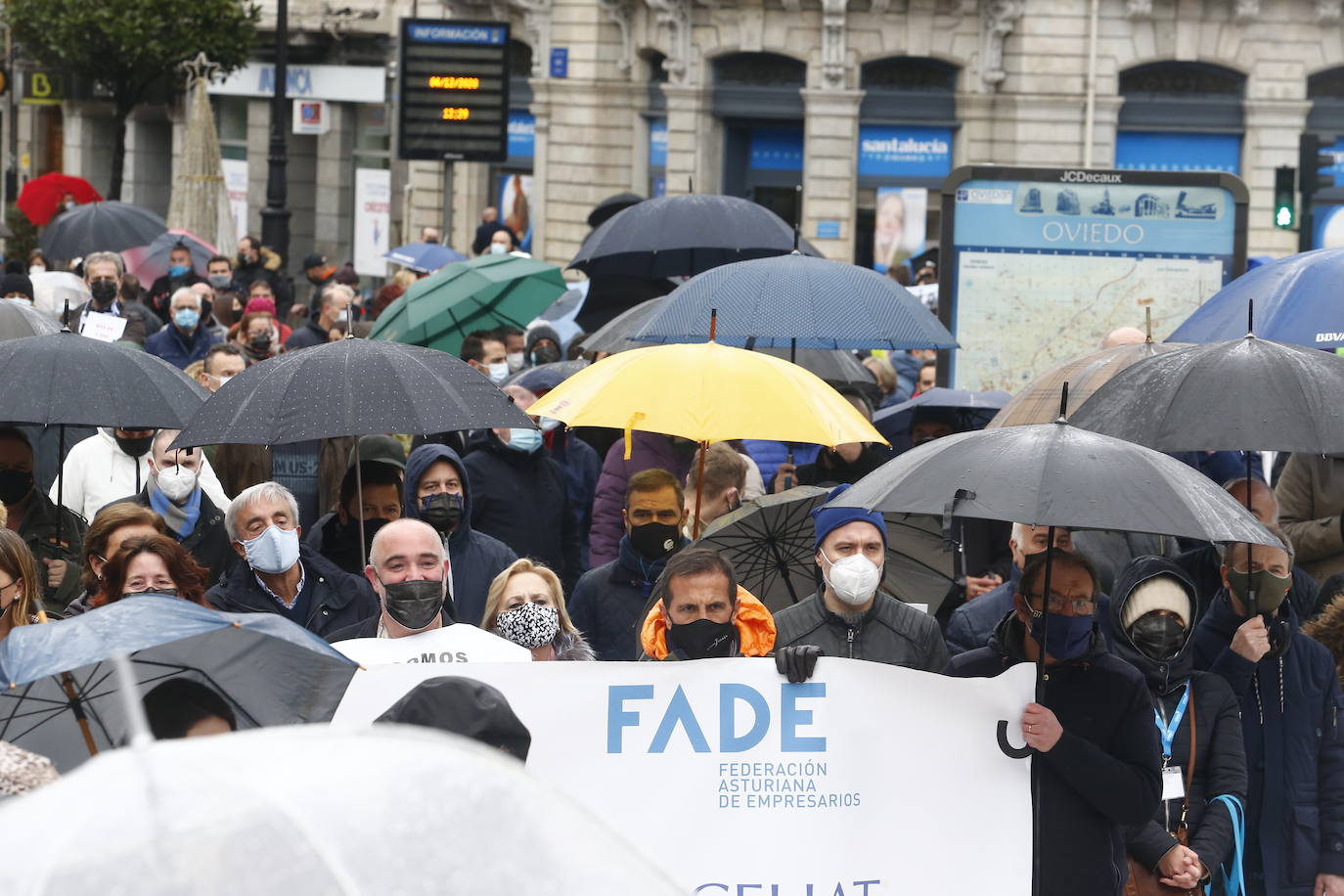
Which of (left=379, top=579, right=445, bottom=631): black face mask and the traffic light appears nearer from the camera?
(left=379, top=579, right=445, bottom=631): black face mask

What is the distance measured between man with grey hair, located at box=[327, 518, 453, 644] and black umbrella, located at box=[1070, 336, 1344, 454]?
1.99 meters

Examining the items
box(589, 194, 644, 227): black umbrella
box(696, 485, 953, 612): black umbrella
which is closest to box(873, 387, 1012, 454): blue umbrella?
box(696, 485, 953, 612): black umbrella

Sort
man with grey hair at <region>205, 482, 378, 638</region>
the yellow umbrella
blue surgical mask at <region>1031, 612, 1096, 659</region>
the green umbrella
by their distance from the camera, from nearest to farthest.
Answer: blue surgical mask at <region>1031, 612, 1096, 659</region>
man with grey hair at <region>205, 482, 378, 638</region>
the yellow umbrella
the green umbrella

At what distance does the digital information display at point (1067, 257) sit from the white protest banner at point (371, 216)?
71.3 ft

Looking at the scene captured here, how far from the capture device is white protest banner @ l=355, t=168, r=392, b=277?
3306cm

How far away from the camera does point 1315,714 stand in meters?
5.96

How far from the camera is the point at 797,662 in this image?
5191mm

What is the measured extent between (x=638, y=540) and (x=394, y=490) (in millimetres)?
1028

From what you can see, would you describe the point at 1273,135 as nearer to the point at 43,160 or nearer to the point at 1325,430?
the point at 1325,430

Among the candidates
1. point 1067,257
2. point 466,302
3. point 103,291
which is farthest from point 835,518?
point 103,291

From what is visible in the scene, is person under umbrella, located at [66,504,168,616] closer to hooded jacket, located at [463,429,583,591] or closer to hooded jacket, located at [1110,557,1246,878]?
hooded jacket, located at [463,429,583,591]

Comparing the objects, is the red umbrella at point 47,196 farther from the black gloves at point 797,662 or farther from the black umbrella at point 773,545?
the black gloves at point 797,662

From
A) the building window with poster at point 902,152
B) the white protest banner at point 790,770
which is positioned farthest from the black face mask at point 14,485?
the building window with poster at point 902,152

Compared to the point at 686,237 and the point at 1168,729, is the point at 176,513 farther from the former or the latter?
the point at 686,237
